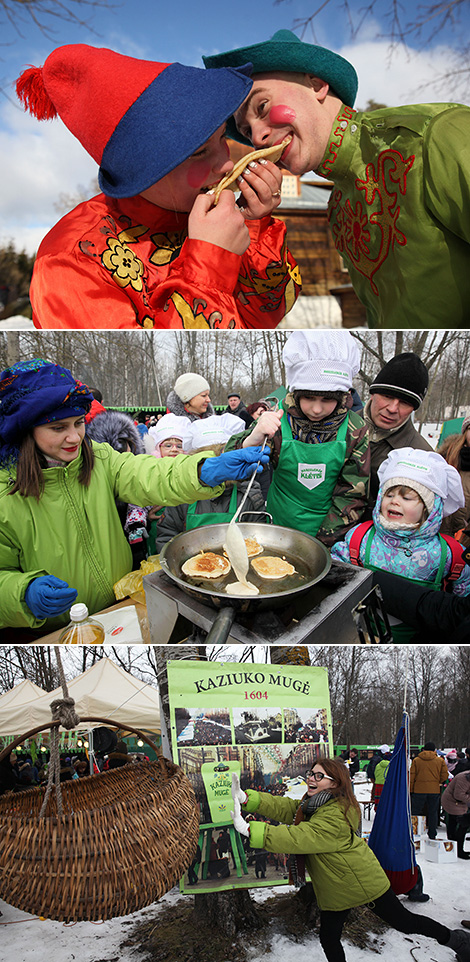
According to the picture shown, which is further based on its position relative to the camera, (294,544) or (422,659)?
(422,659)

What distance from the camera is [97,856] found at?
140 centimetres

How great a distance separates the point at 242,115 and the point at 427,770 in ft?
7.99

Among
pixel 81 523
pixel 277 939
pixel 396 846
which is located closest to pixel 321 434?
pixel 81 523

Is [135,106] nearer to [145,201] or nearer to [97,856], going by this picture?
[145,201]

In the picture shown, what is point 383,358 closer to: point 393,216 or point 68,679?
point 393,216

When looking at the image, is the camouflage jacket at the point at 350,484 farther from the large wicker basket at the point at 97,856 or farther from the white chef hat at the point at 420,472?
the large wicker basket at the point at 97,856

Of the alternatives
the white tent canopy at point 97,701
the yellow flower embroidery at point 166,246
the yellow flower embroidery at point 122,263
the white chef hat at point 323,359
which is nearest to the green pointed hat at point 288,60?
the yellow flower embroidery at point 166,246

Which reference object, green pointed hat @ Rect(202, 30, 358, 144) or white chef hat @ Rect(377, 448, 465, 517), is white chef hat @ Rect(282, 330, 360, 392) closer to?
white chef hat @ Rect(377, 448, 465, 517)

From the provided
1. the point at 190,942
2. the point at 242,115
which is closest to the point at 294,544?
the point at 242,115

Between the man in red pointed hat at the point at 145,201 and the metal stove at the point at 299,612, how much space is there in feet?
2.65

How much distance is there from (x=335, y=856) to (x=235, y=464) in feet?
5.09

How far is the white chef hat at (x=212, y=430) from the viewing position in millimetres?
1673

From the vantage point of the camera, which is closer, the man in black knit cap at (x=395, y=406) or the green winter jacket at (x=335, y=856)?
the man in black knit cap at (x=395, y=406)

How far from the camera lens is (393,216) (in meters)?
1.60
